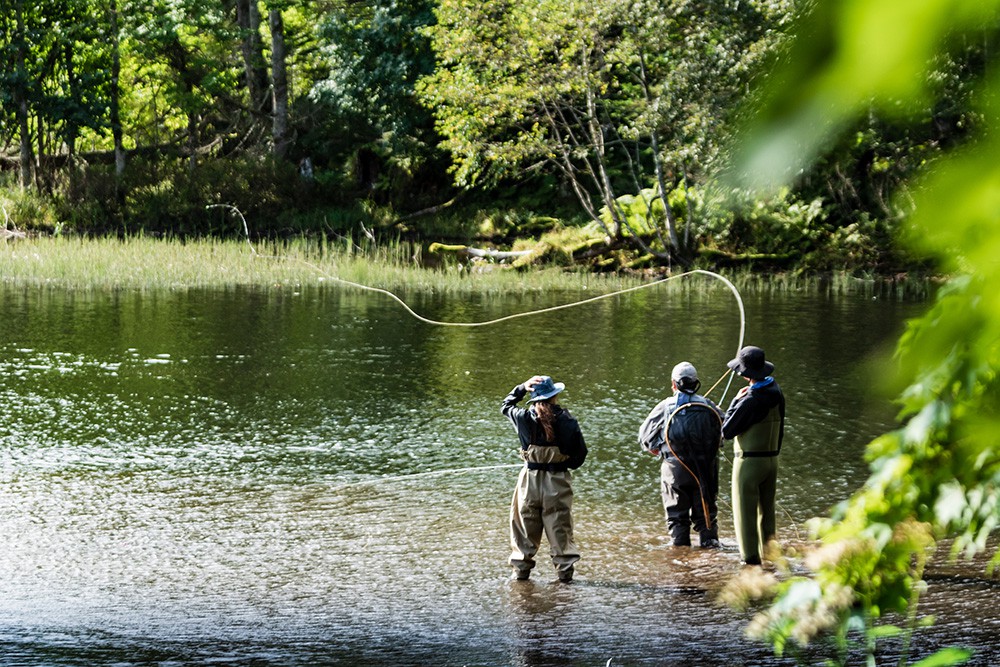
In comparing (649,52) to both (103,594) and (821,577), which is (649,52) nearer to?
(103,594)

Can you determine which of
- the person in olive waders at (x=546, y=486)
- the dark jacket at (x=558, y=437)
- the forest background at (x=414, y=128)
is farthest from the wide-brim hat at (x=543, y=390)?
the forest background at (x=414, y=128)

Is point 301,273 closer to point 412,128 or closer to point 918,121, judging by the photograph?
point 412,128

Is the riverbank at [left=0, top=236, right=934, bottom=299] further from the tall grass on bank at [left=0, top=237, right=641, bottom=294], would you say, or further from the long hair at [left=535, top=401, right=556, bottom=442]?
the long hair at [left=535, top=401, right=556, bottom=442]

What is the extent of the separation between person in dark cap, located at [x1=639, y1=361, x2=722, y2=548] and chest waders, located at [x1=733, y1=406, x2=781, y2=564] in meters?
0.32

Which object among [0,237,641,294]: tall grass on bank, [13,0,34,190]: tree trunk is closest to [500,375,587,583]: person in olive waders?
[0,237,641,294]: tall grass on bank

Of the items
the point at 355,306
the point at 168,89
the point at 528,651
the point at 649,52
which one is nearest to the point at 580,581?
the point at 528,651

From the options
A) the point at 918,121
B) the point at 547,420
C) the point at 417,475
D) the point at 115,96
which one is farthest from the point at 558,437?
the point at 115,96

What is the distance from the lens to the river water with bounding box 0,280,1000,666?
7352 millimetres

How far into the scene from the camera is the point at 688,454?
9.20 metres

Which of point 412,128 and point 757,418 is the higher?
point 412,128

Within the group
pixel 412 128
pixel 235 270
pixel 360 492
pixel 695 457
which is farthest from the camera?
pixel 412 128

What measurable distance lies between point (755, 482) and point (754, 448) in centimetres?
23

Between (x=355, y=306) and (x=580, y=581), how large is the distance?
1733cm

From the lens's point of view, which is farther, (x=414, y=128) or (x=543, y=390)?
(x=414, y=128)
